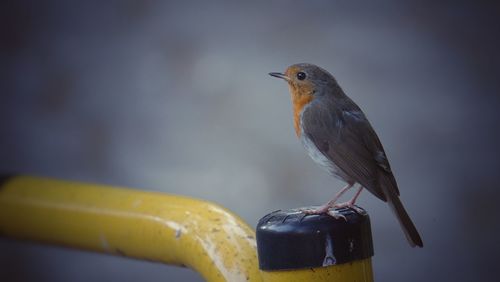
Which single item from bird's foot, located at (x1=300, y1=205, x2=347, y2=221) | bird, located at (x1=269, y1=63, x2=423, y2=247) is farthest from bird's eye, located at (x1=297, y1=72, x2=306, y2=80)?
bird's foot, located at (x1=300, y1=205, x2=347, y2=221)

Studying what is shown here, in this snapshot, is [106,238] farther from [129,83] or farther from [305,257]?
[129,83]

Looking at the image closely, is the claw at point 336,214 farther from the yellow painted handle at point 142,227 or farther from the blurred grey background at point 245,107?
the blurred grey background at point 245,107

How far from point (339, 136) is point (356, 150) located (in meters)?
0.08

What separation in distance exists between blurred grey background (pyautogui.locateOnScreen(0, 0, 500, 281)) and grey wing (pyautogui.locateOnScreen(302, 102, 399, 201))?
229cm

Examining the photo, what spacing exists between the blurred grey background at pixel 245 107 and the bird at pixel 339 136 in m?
2.18

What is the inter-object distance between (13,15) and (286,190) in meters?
2.48

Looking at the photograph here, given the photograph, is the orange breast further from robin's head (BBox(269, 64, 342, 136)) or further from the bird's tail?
the bird's tail

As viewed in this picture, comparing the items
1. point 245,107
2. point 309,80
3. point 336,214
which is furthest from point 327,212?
point 245,107

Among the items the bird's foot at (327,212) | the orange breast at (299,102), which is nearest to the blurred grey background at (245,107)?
the orange breast at (299,102)

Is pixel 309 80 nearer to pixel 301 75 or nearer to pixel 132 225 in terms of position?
pixel 301 75

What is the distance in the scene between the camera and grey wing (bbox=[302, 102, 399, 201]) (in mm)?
2432

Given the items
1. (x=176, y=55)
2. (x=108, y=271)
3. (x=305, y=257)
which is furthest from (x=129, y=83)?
(x=305, y=257)

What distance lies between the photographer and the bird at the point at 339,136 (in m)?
2.42

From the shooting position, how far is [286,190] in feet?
16.4
